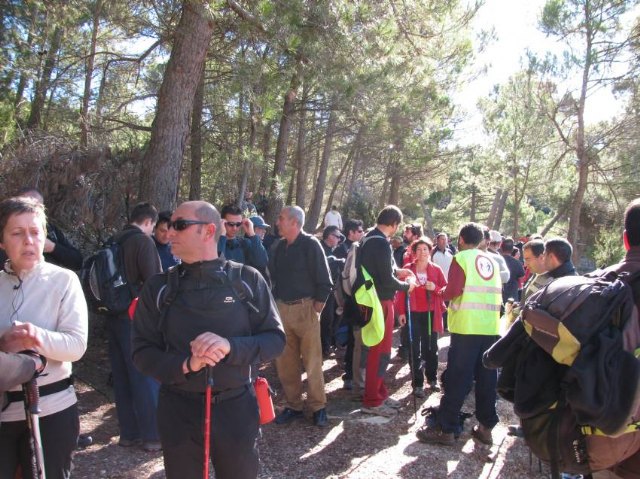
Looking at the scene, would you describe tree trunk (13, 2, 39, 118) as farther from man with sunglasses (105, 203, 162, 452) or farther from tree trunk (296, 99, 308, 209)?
tree trunk (296, 99, 308, 209)

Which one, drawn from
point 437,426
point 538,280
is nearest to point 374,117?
point 538,280

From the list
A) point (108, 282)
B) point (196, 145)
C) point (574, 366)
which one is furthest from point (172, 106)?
point (574, 366)

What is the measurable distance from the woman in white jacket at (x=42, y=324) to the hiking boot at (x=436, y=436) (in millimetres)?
3159

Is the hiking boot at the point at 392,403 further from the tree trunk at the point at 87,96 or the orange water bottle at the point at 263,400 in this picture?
the tree trunk at the point at 87,96

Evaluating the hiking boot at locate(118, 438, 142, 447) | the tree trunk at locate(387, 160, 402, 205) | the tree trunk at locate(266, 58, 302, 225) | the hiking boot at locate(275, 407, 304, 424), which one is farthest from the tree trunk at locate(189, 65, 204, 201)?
the tree trunk at locate(387, 160, 402, 205)

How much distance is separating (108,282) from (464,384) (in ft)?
10.4

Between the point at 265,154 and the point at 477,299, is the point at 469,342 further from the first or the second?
the point at 265,154

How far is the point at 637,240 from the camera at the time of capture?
7.70 ft

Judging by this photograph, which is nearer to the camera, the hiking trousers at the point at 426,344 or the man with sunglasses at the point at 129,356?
the man with sunglasses at the point at 129,356

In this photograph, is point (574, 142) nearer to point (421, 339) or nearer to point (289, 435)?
point (421, 339)

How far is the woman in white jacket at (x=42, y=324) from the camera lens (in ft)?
7.84

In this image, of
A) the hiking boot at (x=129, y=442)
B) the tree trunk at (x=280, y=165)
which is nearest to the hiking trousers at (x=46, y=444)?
the hiking boot at (x=129, y=442)

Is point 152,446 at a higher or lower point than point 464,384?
lower

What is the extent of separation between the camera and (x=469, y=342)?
4621 millimetres
